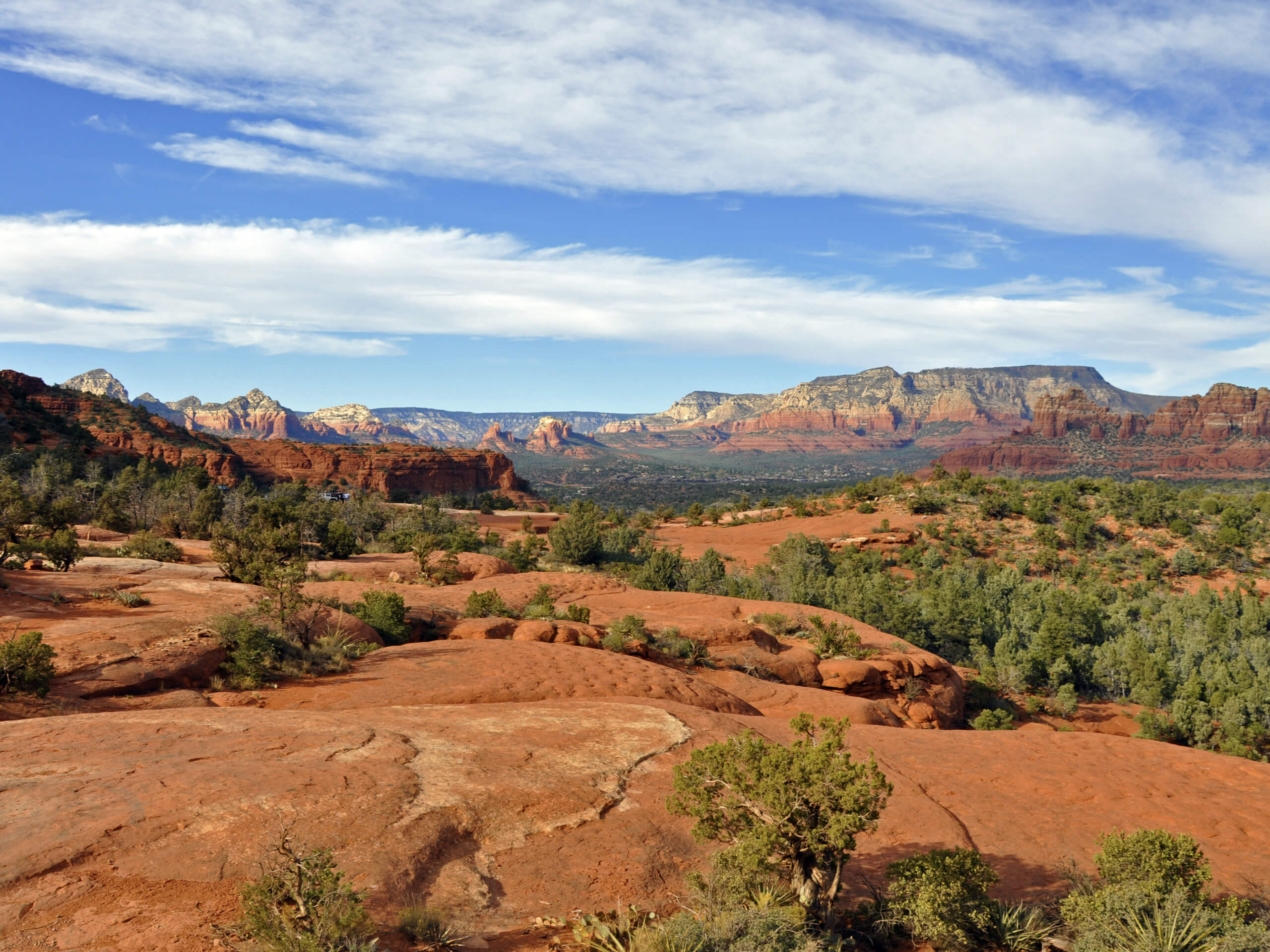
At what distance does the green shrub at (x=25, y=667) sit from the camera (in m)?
11.2

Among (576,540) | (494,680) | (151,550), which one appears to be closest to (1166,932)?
(494,680)

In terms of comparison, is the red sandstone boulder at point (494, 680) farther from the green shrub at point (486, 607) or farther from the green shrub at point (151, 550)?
the green shrub at point (151, 550)

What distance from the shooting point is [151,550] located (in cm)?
2397

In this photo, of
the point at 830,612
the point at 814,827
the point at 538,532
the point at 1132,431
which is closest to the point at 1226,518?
the point at 830,612

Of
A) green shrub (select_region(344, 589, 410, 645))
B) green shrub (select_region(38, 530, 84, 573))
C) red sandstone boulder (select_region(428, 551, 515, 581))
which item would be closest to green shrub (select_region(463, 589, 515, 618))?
green shrub (select_region(344, 589, 410, 645))

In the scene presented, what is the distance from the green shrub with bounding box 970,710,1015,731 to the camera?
76.9 ft

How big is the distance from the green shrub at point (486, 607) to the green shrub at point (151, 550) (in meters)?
10.4

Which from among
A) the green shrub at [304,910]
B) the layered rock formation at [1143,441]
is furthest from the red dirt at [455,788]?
the layered rock formation at [1143,441]

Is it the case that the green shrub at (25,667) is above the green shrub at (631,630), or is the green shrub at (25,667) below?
above

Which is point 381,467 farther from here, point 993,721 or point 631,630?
point 993,721

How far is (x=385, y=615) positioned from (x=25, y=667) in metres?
8.15

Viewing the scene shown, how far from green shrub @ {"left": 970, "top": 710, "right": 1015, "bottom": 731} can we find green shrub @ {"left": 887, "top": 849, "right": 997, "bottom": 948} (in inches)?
691

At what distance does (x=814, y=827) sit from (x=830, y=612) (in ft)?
74.6

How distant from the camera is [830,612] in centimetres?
2886
